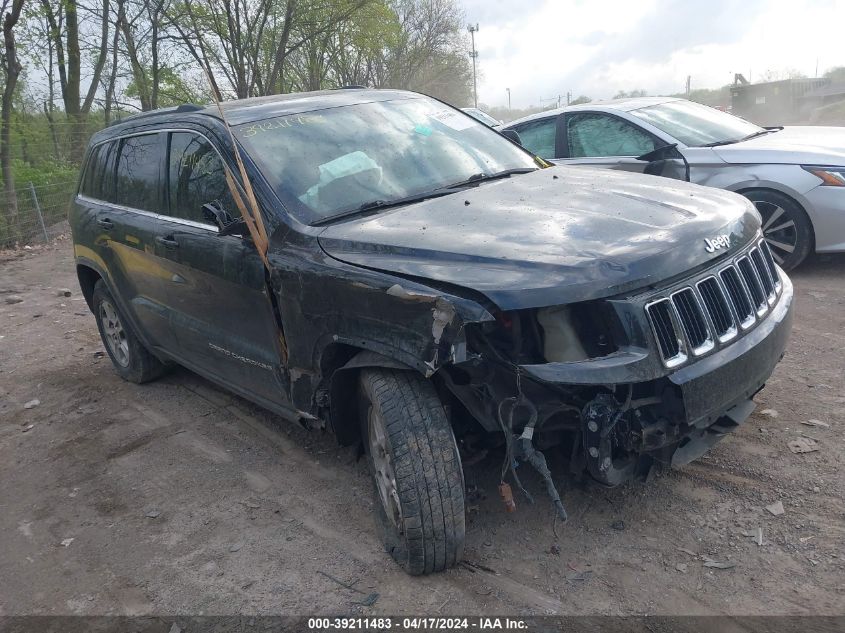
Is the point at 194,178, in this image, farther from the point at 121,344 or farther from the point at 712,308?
the point at 712,308

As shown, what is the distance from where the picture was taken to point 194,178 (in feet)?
13.3

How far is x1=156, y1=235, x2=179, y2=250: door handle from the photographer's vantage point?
4137 mm

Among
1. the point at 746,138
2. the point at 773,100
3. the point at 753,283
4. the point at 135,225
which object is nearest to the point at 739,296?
the point at 753,283

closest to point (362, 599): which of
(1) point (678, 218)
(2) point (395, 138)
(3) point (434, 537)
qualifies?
(3) point (434, 537)

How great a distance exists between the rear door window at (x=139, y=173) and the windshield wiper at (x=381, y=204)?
5.08 ft

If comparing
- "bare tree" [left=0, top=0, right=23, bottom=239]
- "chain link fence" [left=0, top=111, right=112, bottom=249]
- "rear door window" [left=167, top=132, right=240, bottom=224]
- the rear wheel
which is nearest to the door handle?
"rear door window" [left=167, top=132, right=240, bottom=224]

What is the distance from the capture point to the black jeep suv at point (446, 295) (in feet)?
8.71

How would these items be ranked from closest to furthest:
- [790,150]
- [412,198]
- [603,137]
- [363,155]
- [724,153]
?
1. [412,198]
2. [363,155]
3. [790,150]
4. [724,153]
5. [603,137]

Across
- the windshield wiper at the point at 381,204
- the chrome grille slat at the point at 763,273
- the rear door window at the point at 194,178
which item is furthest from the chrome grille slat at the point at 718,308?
the rear door window at the point at 194,178

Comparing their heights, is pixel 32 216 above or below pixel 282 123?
below

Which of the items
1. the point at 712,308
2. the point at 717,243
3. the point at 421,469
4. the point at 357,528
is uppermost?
the point at 717,243

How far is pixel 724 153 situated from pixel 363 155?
4153mm

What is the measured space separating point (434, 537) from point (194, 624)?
3.27 feet

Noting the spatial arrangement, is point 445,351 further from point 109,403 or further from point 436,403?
point 109,403
